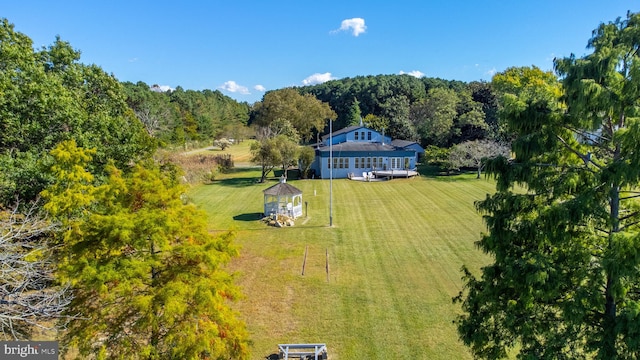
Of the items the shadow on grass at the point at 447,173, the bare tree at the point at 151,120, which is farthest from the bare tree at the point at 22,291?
the bare tree at the point at 151,120

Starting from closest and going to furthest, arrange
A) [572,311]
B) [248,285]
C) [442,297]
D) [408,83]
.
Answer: [572,311], [442,297], [248,285], [408,83]

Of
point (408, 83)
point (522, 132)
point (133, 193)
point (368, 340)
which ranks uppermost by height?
point (408, 83)

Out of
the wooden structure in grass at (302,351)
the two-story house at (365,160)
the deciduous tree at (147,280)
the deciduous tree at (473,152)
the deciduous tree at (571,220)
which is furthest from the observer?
the two-story house at (365,160)

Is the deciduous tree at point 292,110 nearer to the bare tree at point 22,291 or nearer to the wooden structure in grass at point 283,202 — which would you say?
the wooden structure in grass at point 283,202

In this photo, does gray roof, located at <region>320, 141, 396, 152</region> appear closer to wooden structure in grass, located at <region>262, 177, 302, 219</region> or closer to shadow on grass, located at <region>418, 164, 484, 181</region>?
shadow on grass, located at <region>418, 164, 484, 181</region>

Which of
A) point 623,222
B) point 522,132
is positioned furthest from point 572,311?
point 522,132

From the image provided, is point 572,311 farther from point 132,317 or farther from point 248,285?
point 248,285

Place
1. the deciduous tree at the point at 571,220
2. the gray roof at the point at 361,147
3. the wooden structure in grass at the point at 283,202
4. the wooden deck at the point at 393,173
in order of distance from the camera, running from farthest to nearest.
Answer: the gray roof at the point at 361,147, the wooden deck at the point at 393,173, the wooden structure in grass at the point at 283,202, the deciduous tree at the point at 571,220
